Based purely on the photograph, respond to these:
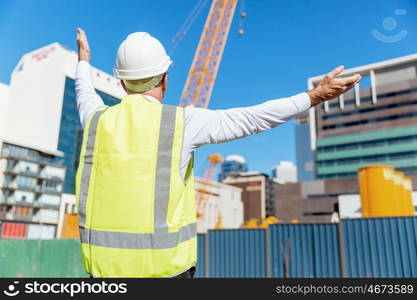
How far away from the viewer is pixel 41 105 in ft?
259

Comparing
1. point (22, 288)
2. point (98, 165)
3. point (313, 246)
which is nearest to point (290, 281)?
point (98, 165)

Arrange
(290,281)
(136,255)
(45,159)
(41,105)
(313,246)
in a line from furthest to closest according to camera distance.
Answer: (41,105), (45,159), (313,246), (290,281), (136,255)

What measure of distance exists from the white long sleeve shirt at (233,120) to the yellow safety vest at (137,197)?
0.16ft

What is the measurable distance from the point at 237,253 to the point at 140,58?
57.6 feet

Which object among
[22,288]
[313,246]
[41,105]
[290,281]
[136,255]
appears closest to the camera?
[136,255]

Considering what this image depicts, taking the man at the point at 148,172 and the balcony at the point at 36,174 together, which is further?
the balcony at the point at 36,174

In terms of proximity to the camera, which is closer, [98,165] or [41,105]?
[98,165]

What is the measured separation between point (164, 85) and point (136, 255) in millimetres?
782

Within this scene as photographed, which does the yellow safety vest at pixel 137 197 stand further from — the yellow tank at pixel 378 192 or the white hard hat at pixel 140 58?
the yellow tank at pixel 378 192

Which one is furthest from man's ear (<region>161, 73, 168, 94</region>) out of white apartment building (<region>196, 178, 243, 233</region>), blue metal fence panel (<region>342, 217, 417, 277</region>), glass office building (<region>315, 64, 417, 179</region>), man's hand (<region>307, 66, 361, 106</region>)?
white apartment building (<region>196, 178, 243, 233</region>)

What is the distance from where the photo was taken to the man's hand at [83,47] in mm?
2164

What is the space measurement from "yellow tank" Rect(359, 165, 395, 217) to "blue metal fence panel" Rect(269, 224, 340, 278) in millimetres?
12304

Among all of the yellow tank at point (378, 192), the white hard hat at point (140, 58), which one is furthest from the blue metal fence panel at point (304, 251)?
the white hard hat at point (140, 58)

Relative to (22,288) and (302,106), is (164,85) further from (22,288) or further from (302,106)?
(22,288)
